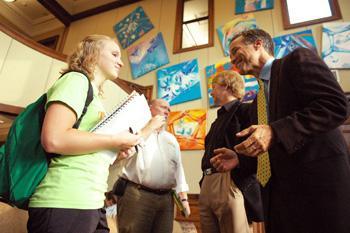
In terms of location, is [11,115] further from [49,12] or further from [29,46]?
[49,12]

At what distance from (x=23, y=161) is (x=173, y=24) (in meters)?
4.17

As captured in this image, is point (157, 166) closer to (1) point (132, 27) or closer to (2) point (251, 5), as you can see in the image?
→ (2) point (251, 5)

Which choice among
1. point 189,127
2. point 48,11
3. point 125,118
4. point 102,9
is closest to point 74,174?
point 125,118

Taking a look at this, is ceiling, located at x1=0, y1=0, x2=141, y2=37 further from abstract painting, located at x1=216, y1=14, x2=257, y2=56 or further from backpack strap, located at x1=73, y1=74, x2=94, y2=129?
backpack strap, located at x1=73, y1=74, x2=94, y2=129

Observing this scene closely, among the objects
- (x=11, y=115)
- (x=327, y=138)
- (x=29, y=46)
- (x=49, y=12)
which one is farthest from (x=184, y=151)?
(x=49, y=12)

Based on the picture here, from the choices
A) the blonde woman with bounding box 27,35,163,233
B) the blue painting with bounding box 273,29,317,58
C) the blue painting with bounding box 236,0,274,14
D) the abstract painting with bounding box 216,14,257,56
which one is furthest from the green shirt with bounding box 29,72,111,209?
the blue painting with bounding box 236,0,274,14

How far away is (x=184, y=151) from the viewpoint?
332cm

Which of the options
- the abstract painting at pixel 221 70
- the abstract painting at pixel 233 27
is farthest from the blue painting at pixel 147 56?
the abstract painting at pixel 233 27

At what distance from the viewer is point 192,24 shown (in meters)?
4.41

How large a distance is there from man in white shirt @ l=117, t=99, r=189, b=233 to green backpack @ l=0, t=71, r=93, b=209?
2.89 feet

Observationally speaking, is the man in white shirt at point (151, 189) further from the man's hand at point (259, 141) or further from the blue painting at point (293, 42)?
the blue painting at point (293, 42)

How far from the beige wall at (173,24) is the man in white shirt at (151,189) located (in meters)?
1.43

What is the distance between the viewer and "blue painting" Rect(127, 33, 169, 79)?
13.6ft

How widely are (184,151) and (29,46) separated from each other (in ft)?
7.52
